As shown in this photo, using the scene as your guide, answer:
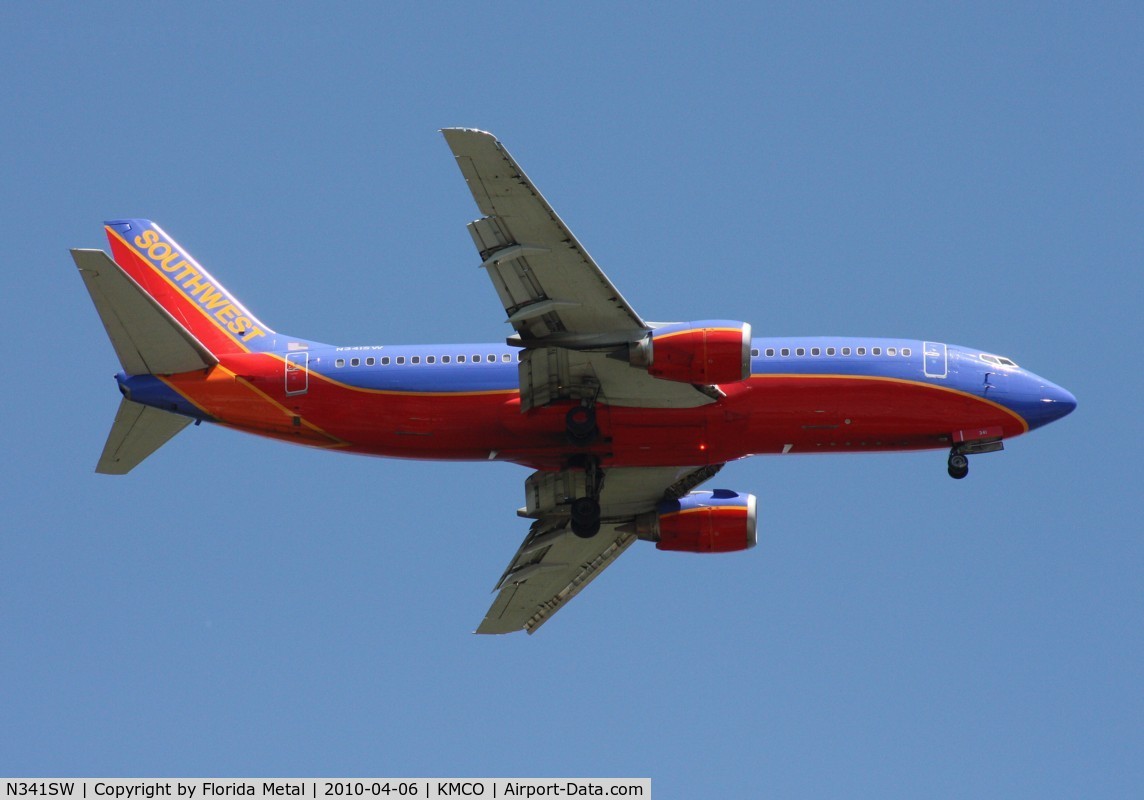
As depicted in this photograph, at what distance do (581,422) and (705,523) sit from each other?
8329 millimetres

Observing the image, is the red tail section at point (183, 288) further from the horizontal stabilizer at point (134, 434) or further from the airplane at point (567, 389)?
the horizontal stabilizer at point (134, 434)

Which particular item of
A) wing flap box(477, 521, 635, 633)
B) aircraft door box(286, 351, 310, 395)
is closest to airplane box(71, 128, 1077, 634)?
aircraft door box(286, 351, 310, 395)

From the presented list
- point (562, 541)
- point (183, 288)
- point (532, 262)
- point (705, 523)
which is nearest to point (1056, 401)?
point (705, 523)

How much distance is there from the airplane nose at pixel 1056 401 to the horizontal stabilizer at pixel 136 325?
26911 mm

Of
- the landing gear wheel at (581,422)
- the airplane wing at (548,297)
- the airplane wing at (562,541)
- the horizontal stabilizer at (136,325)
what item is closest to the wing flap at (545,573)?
the airplane wing at (562,541)

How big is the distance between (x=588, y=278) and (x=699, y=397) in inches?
228

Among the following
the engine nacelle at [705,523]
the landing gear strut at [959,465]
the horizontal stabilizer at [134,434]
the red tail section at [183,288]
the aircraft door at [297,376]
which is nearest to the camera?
the aircraft door at [297,376]

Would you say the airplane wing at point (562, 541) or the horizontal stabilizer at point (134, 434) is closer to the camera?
the horizontal stabilizer at point (134, 434)

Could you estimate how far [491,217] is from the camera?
1825 inches

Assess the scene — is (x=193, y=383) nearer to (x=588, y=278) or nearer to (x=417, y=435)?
(x=417, y=435)

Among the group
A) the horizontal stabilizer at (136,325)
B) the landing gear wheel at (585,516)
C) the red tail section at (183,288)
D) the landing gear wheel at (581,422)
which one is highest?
the red tail section at (183,288)

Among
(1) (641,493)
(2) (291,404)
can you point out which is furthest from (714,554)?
(2) (291,404)

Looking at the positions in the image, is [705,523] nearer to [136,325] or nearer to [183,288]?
[183,288]

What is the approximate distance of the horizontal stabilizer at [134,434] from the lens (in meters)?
52.8
